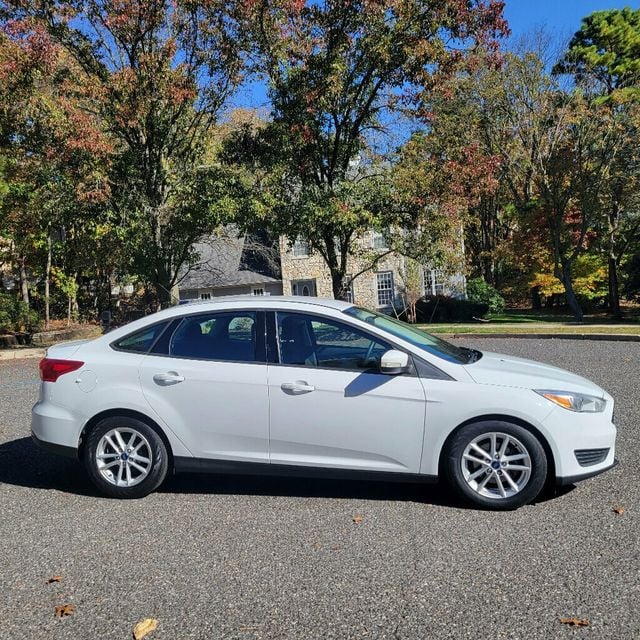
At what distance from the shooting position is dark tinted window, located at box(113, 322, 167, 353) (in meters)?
5.06

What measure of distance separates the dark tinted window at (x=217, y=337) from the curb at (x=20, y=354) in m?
13.7

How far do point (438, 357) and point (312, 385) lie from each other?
99 cm

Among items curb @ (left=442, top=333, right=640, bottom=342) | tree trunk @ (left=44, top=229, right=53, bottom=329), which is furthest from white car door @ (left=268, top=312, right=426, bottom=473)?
tree trunk @ (left=44, top=229, right=53, bottom=329)

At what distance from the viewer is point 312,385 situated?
4613mm

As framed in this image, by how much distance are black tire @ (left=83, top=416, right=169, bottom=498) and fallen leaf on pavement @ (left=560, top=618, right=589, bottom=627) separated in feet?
10.1

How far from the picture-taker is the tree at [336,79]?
49.0ft

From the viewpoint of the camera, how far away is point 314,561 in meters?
3.74

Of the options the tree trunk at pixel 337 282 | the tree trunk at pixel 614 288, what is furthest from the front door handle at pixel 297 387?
the tree trunk at pixel 614 288

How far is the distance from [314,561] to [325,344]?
1.72m

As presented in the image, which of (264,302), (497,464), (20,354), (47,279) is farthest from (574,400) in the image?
(47,279)

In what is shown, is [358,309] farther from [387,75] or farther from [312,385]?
[387,75]

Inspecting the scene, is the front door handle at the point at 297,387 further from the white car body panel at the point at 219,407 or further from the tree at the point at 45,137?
the tree at the point at 45,137

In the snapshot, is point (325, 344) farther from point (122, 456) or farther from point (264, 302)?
point (122, 456)

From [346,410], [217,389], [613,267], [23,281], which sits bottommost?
[346,410]
